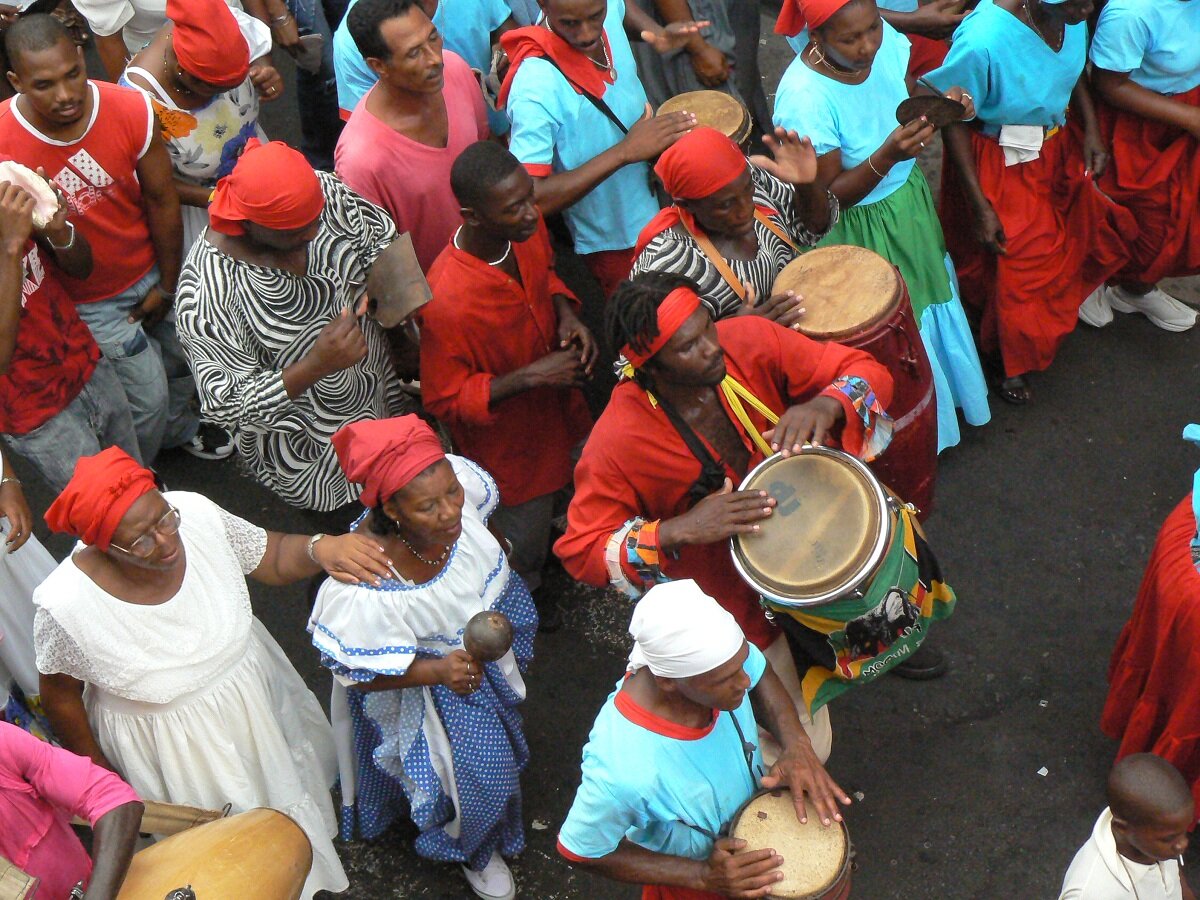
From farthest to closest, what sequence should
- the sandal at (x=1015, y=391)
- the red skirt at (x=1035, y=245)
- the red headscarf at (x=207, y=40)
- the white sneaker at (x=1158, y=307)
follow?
1. the white sneaker at (x=1158, y=307)
2. the sandal at (x=1015, y=391)
3. the red skirt at (x=1035, y=245)
4. the red headscarf at (x=207, y=40)

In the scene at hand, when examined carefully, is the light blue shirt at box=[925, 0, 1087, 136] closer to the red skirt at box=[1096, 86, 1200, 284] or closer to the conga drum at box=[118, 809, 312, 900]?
the red skirt at box=[1096, 86, 1200, 284]

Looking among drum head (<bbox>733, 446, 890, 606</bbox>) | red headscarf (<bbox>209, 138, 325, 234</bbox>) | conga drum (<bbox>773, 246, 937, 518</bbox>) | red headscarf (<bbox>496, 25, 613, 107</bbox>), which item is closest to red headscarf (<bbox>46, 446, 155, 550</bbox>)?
red headscarf (<bbox>209, 138, 325, 234</bbox>)

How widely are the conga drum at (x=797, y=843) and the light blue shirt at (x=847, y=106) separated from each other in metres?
2.54

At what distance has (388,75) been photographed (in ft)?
15.1

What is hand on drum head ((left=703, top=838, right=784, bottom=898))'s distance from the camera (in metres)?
2.87

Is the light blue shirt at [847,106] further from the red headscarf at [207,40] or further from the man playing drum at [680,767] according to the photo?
the man playing drum at [680,767]

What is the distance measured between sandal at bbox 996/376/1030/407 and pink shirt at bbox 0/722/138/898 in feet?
13.3

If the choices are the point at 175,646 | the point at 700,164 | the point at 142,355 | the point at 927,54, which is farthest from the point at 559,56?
the point at 175,646

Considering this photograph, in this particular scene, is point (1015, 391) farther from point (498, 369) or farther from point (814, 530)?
point (814, 530)

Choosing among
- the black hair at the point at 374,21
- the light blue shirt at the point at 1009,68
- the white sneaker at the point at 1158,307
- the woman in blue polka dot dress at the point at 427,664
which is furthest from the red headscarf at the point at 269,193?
the white sneaker at the point at 1158,307

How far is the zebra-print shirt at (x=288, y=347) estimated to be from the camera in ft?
13.4

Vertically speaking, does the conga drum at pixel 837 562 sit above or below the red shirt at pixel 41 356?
below

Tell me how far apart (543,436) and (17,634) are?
189 cm

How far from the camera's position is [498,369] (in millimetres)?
4566
